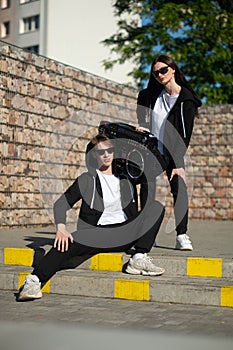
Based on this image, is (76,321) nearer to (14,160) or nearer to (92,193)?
(92,193)

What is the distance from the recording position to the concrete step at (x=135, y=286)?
16.1 feet

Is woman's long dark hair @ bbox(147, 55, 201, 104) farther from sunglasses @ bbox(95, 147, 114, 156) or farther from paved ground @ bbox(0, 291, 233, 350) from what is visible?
paved ground @ bbox(0, 291, 233, 350)

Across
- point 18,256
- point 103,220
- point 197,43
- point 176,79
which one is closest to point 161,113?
point 176,79

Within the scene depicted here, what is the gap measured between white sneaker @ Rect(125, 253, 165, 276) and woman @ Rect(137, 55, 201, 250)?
753mm

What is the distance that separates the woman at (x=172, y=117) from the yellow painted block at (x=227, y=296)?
1.19 m

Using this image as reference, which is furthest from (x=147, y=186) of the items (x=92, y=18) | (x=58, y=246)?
(x=92, y=18)

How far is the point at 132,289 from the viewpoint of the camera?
5141mm

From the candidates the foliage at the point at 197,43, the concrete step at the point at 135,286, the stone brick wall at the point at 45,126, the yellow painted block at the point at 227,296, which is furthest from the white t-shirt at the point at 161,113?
the foliage at the point at 197,43

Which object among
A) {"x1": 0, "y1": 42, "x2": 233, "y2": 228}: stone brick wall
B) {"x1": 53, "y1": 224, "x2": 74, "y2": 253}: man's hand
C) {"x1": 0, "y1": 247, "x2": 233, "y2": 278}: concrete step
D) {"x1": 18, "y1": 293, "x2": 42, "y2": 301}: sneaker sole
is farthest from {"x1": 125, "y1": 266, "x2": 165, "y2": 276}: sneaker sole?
{"x1": 0, "y1": 42, "x2": 233, "y2": 228}: stone brick wall

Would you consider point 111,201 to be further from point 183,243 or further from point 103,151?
point 183,243

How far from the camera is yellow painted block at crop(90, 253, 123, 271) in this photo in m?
5.55

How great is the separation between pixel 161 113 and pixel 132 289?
5.72 feet

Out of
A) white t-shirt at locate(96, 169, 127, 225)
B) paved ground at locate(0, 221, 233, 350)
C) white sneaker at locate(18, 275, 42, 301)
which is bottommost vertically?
paved ground at locate(0, 221, 233, 350)

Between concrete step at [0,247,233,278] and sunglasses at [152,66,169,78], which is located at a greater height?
sunglasses at [152,66,169,78]
